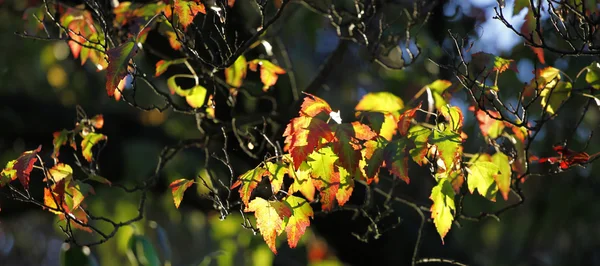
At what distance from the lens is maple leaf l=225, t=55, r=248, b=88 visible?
251 cm

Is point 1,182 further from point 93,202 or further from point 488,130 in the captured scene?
point 93,202

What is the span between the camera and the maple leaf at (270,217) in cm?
177

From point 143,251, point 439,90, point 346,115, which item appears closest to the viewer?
point 439,90

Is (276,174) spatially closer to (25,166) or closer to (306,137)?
(306,137)

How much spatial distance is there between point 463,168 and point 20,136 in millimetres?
2372

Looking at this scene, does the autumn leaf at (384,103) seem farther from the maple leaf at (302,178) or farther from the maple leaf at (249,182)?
the maple leaf at (249,182)

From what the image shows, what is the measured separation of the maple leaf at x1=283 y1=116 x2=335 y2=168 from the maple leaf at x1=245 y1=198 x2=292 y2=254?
0.15 meters

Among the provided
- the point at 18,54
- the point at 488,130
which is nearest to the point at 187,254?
the point at 18,54

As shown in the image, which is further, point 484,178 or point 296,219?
point 484,178

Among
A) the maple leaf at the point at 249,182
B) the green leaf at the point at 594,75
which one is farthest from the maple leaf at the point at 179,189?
the green leaf at the point at 594,75

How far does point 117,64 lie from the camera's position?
1787 millimetres

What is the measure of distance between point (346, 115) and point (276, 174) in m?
1.31

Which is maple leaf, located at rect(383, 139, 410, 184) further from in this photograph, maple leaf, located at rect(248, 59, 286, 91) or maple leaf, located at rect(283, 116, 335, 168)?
maple leaf, located at rect(248, 59, 286, 91)

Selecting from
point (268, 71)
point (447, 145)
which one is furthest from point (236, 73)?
point (447, 145)
